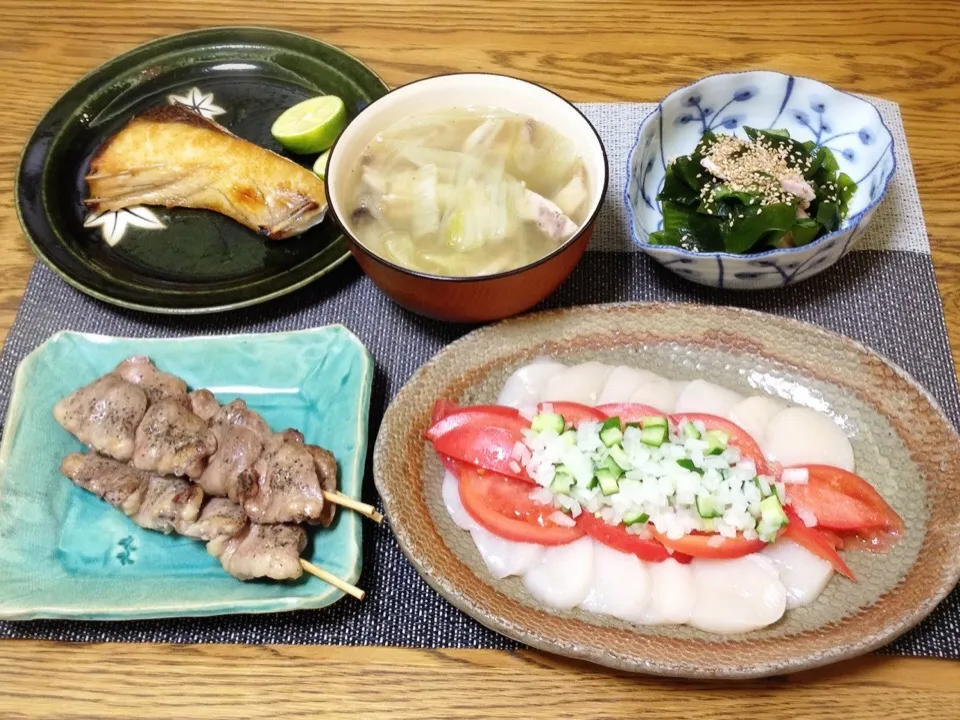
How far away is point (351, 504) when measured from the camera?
168 cm

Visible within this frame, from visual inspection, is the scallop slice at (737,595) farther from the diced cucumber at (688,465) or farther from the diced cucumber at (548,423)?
the diced cucumber at (548,423)

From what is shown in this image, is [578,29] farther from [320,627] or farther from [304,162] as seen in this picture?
[320,627]

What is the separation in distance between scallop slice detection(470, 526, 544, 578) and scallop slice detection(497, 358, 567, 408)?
357 mm

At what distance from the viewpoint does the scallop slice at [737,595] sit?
1578 millimetres

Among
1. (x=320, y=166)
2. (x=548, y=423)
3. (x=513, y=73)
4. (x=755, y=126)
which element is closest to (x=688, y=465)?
(x=548, y=423)

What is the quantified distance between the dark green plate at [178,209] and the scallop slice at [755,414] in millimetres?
1151

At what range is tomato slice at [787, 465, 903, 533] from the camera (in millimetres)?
1651

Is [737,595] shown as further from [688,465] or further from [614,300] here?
[614,300]

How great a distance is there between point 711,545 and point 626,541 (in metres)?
0.18

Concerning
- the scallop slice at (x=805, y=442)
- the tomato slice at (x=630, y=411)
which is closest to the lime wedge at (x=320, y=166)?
the tomato slice at (x=630, y=411)

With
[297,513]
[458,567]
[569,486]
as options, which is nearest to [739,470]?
[569,486]

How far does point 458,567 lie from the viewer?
1.66m

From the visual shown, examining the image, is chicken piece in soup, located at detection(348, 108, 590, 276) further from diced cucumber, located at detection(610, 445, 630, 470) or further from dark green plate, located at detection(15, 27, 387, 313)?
diced cucumber, located at detection(610, 445, 630, 470)

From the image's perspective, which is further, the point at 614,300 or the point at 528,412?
the point at 614,300
